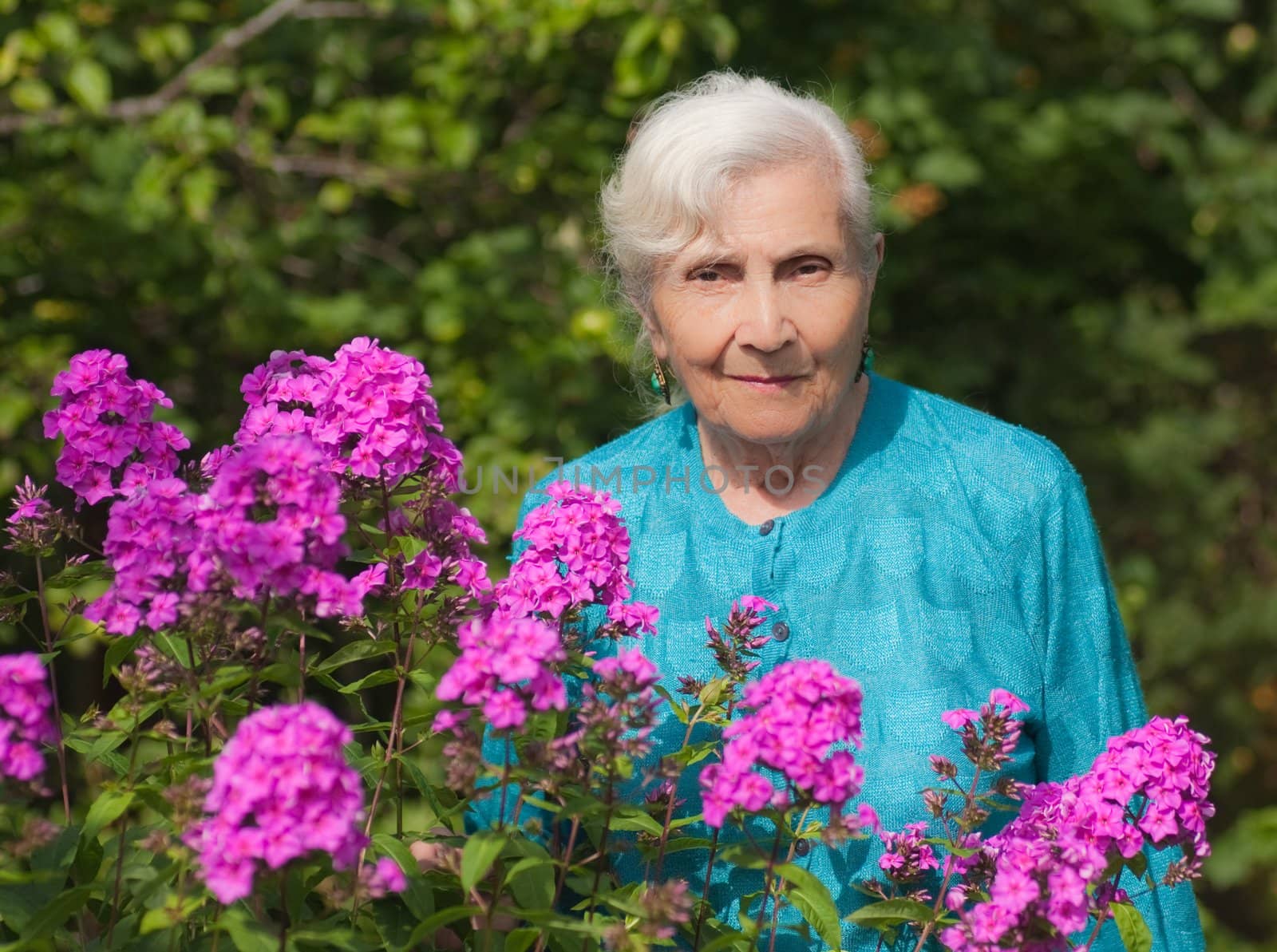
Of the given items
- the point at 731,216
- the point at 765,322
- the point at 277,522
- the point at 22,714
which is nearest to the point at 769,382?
the point at 765,322

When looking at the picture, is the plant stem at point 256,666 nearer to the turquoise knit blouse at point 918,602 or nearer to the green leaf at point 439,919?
the green leaf at point 439,919

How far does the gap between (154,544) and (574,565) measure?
51cm

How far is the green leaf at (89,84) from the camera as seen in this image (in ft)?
13.4

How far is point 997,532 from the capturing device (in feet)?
8.50

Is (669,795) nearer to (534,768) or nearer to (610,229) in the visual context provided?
(534,768)

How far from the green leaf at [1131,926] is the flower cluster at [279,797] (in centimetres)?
95

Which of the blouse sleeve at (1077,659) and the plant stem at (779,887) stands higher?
the blouse sleeve at (1077,659)

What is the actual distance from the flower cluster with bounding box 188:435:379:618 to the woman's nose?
1027 millimetres

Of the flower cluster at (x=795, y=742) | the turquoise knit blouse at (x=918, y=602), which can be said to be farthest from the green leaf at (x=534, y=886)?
the turquoise knit blouse at (x=918, y=602)

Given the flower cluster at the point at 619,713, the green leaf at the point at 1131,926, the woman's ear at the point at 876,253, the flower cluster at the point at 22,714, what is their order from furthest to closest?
1. the woman's ear at the point at 876,253
2. the green leaf at the point at 1131,926
3. the flower cluster at the point at 619,713
4. the flower cluster at the point at 22,714

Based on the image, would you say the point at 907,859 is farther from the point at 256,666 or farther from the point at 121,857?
the point at 121,857

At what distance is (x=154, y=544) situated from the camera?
170 centimetres

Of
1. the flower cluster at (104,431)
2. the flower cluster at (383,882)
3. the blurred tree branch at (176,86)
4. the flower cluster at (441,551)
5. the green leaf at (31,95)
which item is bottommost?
the flower cluster at (383,882)

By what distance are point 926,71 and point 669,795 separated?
3995 millimetres
